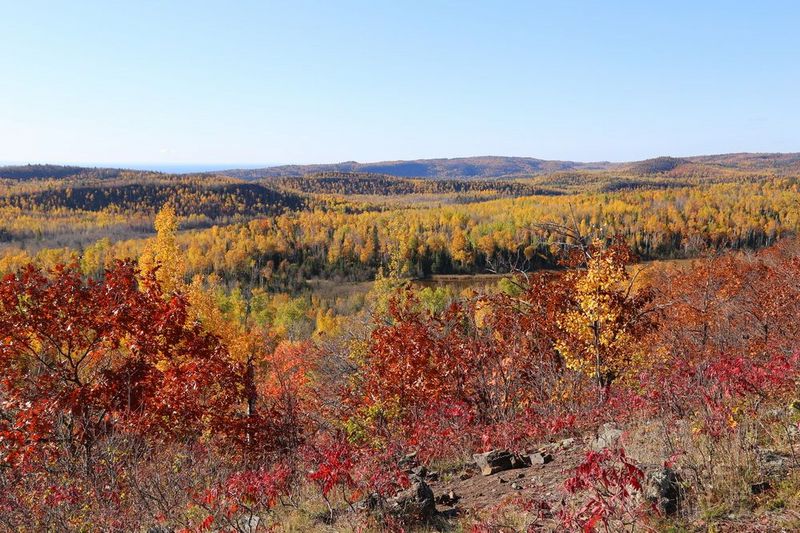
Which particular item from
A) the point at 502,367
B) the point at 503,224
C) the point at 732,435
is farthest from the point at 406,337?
the point at 503,224

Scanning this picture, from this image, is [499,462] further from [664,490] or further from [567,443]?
[664,490]

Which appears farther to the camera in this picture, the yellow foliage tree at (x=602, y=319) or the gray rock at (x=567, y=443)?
the yellow foliage tree at (x=602, y=319)

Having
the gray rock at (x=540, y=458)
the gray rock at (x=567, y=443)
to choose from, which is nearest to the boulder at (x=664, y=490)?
the gray rock at (x=540, y=458)

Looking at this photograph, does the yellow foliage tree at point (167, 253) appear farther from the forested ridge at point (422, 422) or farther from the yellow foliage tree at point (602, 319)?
the yellow foliage tree at point (602, 319)

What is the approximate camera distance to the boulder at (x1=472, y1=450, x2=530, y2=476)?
9508mm

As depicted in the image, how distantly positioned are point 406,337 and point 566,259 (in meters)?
5.23

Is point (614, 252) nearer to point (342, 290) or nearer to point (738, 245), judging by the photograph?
point (342, 290)

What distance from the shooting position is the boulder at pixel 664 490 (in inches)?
232

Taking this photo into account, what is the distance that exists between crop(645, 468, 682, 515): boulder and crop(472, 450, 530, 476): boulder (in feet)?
11.9

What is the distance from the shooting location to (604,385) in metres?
13.5

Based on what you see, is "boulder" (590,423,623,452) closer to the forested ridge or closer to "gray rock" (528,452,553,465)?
the forested ridge

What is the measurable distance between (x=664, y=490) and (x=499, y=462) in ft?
12.9

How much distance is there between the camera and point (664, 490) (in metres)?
6.02

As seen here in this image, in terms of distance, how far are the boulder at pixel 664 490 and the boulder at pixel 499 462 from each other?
3.63 metres
